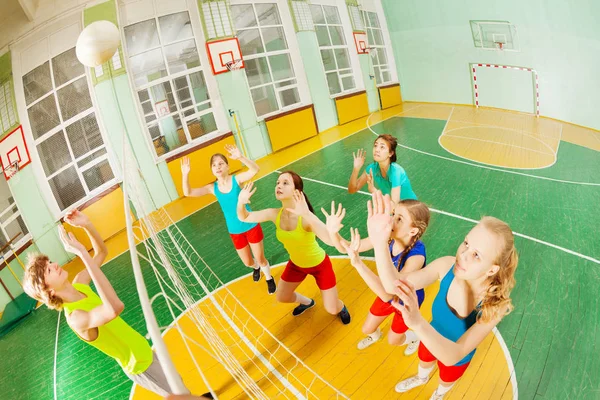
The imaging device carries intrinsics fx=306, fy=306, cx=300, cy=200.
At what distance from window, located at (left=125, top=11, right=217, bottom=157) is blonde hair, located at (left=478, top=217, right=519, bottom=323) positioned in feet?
19.7

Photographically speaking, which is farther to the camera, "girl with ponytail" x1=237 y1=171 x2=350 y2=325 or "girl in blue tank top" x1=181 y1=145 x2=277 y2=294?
"girl in blue tank top" x1=181 y1=145 x2=277 y2=294

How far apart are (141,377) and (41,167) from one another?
113 inches

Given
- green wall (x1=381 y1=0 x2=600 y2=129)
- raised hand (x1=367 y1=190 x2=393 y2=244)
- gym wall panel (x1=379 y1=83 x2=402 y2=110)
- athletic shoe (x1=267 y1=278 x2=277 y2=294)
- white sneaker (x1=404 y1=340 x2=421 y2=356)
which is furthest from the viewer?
gym wall panel (x1=379 y1=83 x2=402 y2=110)

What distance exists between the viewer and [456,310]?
177 centimetres

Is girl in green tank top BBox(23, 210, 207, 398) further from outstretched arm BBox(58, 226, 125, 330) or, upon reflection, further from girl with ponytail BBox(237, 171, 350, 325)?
girl with ponytail BBox(237, 171, 350, 325)

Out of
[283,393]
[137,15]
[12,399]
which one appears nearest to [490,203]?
[283,393]

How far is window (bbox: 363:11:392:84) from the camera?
9000 millimetres

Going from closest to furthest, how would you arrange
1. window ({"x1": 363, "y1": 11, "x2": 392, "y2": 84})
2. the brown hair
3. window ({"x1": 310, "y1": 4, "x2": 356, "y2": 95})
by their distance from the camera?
the brown hair, window ({"x1": 310, "y1": 4, "x2": 356, "y2": 95}), window ({"x1": 363, "y1": 11, "x2": 392, "y2": 84})

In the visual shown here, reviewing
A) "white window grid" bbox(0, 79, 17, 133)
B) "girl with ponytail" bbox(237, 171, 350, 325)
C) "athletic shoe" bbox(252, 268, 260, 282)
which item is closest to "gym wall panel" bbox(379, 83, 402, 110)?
"athletic shoe" bbox(252, 268, 260, 282)

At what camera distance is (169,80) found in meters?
6.51

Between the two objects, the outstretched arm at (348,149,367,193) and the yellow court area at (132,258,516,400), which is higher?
the outstretched arm at (348,149,367,193)

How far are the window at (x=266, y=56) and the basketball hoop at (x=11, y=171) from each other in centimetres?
534

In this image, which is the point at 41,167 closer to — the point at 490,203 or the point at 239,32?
the point at 239,32

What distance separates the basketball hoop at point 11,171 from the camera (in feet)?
10.8
